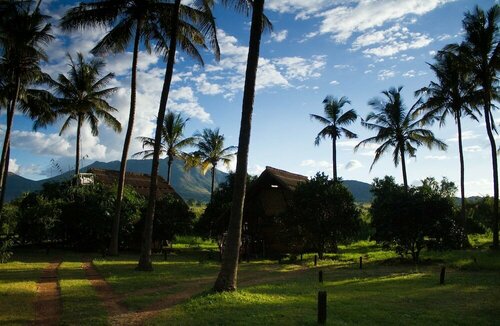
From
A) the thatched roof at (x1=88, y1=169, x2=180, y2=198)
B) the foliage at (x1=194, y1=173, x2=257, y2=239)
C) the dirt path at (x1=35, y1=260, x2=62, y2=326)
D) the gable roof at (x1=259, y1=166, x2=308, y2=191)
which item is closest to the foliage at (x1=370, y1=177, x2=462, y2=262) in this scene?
the gable roof at (x1=259, y1=166, x2=308, y2=191)

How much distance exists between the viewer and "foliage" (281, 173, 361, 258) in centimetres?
2602

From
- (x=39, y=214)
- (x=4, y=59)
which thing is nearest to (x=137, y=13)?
(x=4, y=59)

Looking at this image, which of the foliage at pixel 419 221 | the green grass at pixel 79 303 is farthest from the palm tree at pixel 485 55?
the green grass at pixel 79 303

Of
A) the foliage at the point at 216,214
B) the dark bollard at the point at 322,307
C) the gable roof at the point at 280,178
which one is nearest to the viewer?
the dark bollard at the point at 322,307

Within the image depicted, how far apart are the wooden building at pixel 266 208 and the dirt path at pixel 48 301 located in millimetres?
16972

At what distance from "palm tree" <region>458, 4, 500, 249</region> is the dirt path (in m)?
26.1

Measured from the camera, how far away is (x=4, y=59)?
959 inches

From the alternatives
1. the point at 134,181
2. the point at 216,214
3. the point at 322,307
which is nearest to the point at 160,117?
the point at 322,307

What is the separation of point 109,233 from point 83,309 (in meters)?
19.7

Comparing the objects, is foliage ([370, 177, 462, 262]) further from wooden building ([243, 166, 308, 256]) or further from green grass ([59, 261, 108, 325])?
green grass ([59, 261, 108, 325])

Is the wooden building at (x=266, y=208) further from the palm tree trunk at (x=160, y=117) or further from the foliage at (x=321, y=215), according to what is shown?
the palm tree trunk at (x=160, y=117)

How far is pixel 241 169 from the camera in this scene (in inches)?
468

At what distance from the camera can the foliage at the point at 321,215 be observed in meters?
26.0

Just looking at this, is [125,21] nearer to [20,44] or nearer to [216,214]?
[20,44]
